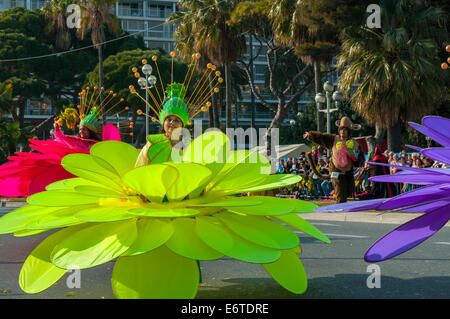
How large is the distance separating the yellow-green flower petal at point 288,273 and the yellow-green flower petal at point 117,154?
115 cm

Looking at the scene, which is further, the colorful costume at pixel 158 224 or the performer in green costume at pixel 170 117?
the performer in green costume at pixel 170 117

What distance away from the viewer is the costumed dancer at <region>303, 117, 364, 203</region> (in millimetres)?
9258

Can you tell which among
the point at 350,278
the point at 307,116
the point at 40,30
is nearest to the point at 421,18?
the point at 350,278

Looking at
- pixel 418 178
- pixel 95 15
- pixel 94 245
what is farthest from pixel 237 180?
pixel 95 15

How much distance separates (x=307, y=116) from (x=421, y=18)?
31.5 m

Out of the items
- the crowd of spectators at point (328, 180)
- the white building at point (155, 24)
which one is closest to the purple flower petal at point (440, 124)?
the crowd of spectators at point (328, 180)

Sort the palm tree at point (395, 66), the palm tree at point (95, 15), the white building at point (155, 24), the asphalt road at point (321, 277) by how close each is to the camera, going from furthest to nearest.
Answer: the white building at point (155, 24), the palm tree at point (95, 15), the palm tree at point (395, 66), the asphalt road at point (321, 277)

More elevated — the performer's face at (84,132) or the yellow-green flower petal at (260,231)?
the performer's face at (84,132)

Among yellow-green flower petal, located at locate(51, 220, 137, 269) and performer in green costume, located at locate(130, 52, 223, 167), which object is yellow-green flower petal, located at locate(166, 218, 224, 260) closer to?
yellow-green flower petal, located at locate(51, 220, 137, 269)

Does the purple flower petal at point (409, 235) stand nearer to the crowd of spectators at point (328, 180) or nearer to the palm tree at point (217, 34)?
the crowd of spectators at point (328, 180)

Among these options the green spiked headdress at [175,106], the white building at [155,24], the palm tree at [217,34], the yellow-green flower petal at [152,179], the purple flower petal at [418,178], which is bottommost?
the yellow-green flower petal at [152,179]

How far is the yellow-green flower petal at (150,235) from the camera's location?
A: 3.05 metres

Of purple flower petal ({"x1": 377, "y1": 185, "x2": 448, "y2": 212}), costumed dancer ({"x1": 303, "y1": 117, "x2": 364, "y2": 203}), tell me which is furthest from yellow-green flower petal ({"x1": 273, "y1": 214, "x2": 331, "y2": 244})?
costumed dancer ({"x1": 303, "y1": 117, "x2": 364, "y2": 203})

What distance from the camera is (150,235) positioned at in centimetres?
316
